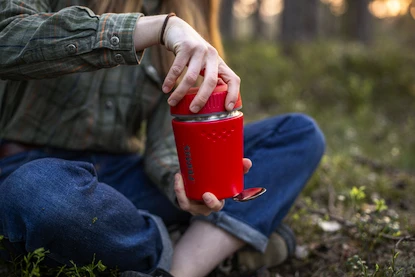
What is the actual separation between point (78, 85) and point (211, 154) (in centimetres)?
77

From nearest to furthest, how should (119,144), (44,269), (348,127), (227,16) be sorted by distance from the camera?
(44,269)
(119,144)
(348,127)
(227,16)

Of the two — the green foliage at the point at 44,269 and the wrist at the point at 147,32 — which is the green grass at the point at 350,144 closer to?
the green foliage at the point at 44,269

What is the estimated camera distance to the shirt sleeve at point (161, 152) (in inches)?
66.7

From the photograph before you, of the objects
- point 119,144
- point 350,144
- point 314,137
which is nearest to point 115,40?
point 119,144

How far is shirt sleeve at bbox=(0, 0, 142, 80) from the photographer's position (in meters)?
1.23

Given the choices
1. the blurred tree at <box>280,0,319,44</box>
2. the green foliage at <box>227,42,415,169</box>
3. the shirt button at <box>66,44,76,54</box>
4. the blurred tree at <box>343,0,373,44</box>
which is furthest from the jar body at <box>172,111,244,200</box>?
the blurred tree at <box>343,0,373,44</box>

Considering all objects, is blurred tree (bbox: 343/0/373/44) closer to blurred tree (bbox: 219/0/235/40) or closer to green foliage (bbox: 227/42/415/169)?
green foliage (bbox: 227/42/415/169)

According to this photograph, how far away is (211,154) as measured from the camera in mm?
1236

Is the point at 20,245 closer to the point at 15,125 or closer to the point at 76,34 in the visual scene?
the point at 15,125

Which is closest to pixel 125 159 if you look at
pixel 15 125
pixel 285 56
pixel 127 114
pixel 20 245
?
pixel 127 114

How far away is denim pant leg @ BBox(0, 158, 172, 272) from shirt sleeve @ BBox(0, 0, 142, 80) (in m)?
0.31

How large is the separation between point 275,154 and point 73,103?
32.7 inches

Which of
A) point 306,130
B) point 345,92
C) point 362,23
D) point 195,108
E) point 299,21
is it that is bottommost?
point 345,92

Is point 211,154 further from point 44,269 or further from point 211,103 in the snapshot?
point 44,269
